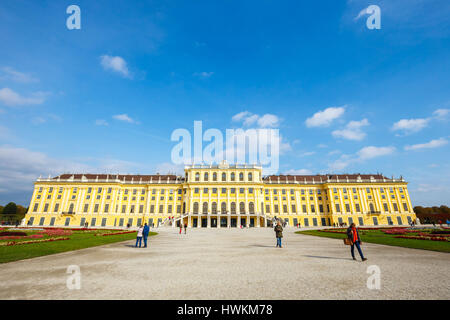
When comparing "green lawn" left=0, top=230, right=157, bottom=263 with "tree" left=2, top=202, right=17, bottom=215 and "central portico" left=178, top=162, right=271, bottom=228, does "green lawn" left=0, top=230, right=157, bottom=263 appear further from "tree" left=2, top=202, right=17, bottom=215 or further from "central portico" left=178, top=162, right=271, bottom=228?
"tree" left=2, top=202, right=17, bottom=215

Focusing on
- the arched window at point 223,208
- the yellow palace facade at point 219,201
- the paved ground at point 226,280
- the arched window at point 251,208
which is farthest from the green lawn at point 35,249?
the arched window at point 251,208

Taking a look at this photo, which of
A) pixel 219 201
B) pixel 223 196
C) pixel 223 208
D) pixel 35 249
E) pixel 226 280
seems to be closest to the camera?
pixel 226 280

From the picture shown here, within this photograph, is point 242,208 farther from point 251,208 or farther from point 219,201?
point 219,201

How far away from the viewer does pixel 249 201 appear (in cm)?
5303

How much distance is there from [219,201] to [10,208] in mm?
80395

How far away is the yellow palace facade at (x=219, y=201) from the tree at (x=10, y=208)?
3413 cm

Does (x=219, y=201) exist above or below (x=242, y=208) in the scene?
above

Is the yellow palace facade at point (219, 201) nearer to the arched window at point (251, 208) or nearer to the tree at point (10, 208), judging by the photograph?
the arched window at point (251, 208)

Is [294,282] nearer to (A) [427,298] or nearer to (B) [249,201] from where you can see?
(A) [427,298]

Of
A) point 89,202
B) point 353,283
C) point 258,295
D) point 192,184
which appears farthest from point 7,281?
point 89,202

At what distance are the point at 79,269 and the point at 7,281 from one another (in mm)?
1999

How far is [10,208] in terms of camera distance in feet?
245

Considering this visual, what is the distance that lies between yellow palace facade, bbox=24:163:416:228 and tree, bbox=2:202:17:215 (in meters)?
34.1

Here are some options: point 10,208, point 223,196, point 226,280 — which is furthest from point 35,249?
point 10,208
